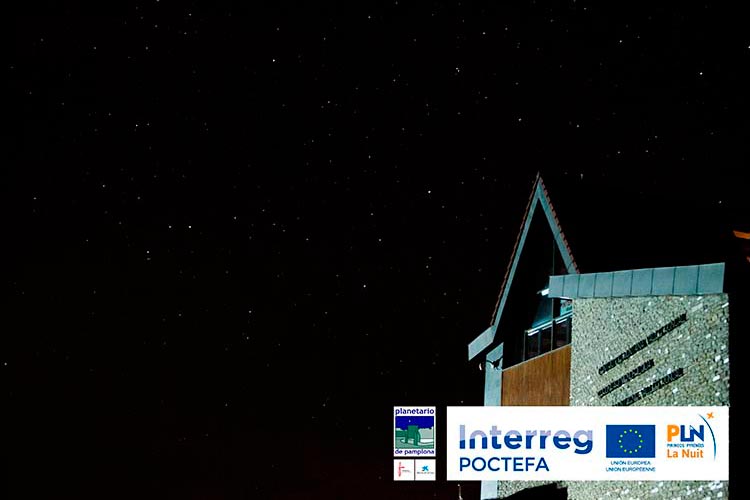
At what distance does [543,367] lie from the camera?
14.7 m

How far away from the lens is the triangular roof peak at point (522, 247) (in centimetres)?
1453

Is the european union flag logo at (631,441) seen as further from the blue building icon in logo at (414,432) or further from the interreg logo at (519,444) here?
the blue building icon in logo at (414,432)

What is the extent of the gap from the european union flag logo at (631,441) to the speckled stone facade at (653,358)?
32cm

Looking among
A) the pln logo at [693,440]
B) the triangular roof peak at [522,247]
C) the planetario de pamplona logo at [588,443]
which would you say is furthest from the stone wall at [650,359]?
the triangular roof peak at [522,247]

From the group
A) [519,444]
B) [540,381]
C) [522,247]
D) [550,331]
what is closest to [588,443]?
[519,444]

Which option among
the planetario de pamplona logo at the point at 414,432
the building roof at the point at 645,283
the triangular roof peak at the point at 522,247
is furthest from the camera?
the planetario de pamplona logo at the point at 414,432

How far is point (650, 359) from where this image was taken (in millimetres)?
10133

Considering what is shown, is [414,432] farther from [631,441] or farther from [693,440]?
[693,440]

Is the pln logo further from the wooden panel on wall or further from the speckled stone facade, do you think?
the wooden panel on wall

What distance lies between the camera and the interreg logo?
464 inches

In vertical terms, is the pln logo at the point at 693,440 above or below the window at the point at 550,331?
below

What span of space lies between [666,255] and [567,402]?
137 inches

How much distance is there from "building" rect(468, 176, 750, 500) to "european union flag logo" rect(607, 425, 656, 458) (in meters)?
0.32

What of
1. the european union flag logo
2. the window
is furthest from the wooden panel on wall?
the european union flag logo
